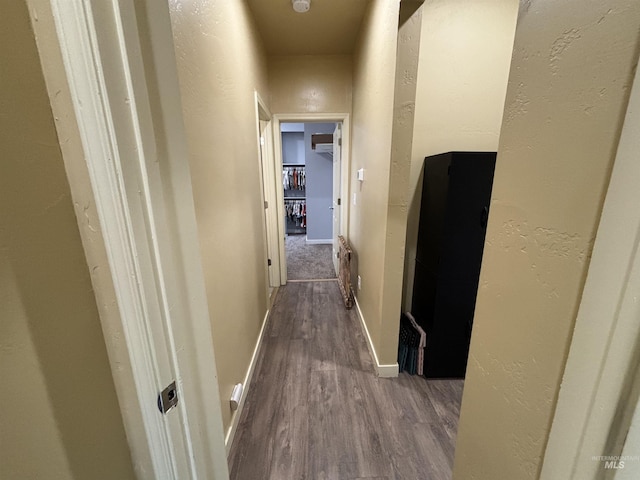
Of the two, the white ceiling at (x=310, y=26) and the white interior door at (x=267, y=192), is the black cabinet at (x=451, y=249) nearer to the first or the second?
the white ceiling at (x=310, y=26)

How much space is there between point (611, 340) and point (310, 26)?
2839mm

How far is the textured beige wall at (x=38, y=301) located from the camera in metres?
0.39

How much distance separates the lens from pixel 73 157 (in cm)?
43

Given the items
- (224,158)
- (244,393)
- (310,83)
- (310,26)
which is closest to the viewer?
(224,158)

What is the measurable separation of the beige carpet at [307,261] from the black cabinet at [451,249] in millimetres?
2054

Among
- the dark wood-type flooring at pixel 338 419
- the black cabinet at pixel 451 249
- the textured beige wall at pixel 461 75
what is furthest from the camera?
the textured beige wall at pixel 461 75

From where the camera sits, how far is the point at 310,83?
288 centimetres

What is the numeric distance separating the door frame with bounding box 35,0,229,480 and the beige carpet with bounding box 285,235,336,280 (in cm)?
310

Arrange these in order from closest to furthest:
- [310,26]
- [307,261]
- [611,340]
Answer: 1. [611,340]
2. [310,26]
3. [307,261]

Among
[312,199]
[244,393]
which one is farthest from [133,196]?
[312,199]

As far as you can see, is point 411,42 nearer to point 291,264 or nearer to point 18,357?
point 18,357

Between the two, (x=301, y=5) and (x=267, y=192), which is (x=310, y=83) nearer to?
(x=301, y=5)

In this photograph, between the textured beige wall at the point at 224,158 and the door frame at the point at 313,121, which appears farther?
the door frame at the point at 313,121

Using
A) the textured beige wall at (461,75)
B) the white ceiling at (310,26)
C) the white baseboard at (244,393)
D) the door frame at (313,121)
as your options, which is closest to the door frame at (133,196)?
the white baseboard at (244,393)
